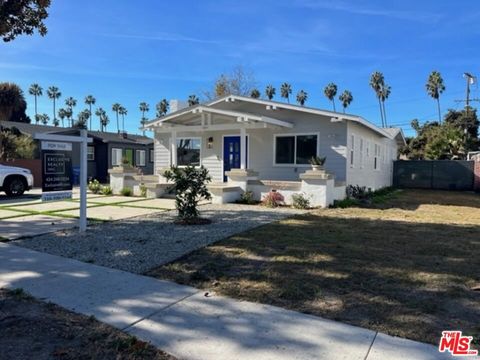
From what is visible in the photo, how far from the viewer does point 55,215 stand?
9.26m

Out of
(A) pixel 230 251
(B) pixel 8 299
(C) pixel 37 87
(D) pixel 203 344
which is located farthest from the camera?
(C) pixel 37 87

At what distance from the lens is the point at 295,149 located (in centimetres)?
1389

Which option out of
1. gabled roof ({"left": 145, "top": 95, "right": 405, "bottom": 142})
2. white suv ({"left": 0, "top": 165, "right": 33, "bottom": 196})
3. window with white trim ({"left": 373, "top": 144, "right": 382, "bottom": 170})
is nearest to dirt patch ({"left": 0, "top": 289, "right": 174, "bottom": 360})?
gabled roof ({"left": 145, "top": 95, "right": 405, "bottom": 142})

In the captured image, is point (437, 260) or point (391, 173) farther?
point (391, 173)

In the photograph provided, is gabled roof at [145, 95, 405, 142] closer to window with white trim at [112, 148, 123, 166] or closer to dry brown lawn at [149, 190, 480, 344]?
dry brown lawn at [149, 190, 480, 344]

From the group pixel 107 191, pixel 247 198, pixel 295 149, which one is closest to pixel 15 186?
pixel 107 191

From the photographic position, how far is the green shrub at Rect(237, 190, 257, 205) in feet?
39.8

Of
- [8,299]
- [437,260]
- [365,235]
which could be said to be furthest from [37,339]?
[365,235]

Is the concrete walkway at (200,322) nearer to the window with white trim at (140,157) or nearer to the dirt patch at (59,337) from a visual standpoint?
the dirt patch at (59,337)

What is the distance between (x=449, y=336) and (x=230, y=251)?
132 inches

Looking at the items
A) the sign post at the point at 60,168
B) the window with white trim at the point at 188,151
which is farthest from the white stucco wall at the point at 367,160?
the sign post at the point at 60,168

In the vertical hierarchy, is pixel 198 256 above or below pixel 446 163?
below

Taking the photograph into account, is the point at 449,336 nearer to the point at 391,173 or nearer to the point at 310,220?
the point at 310,220

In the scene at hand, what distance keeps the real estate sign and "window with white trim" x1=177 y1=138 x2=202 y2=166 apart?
873cm
